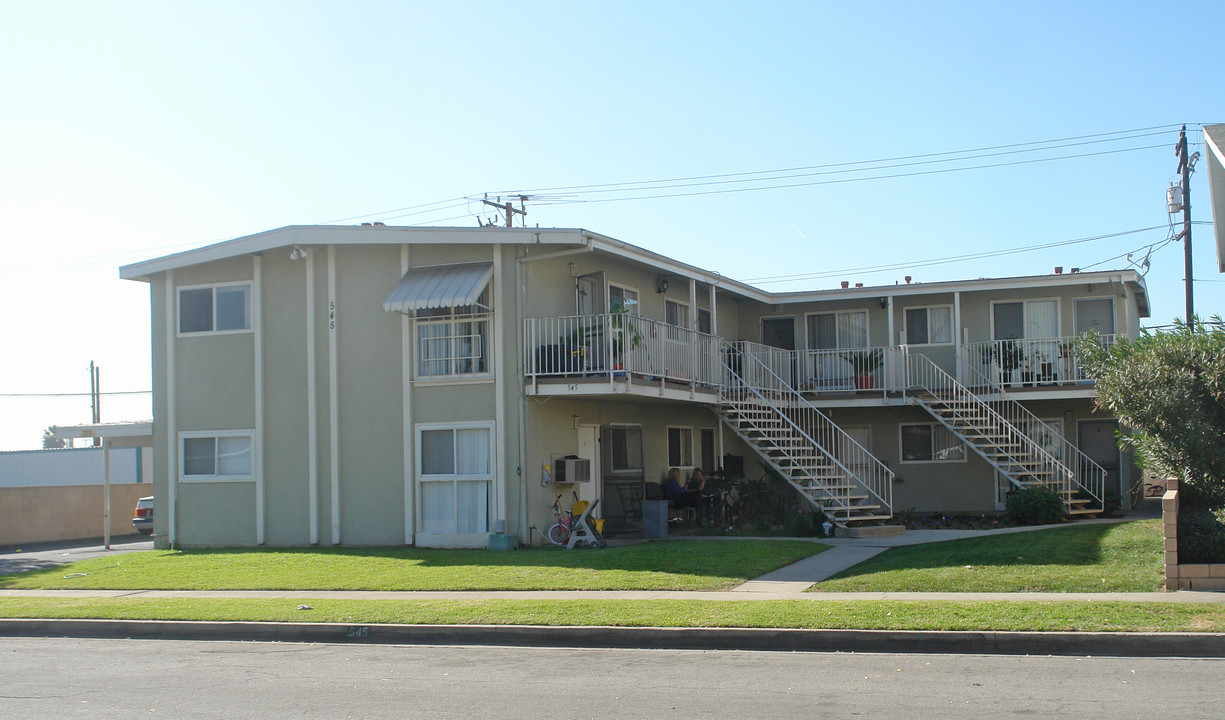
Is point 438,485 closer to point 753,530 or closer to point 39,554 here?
point 753,530

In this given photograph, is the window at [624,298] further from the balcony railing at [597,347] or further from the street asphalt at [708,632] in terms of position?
the street asphalt at [708,632]

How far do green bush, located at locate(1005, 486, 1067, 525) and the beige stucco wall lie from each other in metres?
26.0

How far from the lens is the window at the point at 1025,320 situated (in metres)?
24.9

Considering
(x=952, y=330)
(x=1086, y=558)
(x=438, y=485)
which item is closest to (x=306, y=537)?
(x=438, y=485)

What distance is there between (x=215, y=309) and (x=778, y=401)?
1201cm

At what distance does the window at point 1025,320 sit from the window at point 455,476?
42.8 ft

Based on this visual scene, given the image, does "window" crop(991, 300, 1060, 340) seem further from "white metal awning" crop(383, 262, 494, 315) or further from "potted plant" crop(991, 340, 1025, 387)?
"white metal awning" crop(383, 262, 494, 315)

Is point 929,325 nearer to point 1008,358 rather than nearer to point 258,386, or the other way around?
point 1008,358

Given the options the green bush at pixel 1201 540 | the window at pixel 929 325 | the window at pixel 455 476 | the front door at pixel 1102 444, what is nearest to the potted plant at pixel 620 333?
the window at pixel 455 476

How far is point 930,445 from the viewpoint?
84.7 ft

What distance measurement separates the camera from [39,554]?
25.2 meters

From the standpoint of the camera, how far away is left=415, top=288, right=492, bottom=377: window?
19281mm

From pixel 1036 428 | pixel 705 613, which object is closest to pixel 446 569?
pixel 705 613

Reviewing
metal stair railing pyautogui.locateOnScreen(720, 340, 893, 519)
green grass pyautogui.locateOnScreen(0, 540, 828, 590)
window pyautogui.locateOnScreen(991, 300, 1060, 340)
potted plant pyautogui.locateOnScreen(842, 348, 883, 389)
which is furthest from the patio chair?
window pyautogui.locateOnScreen(991, 300, 1060, 340)
